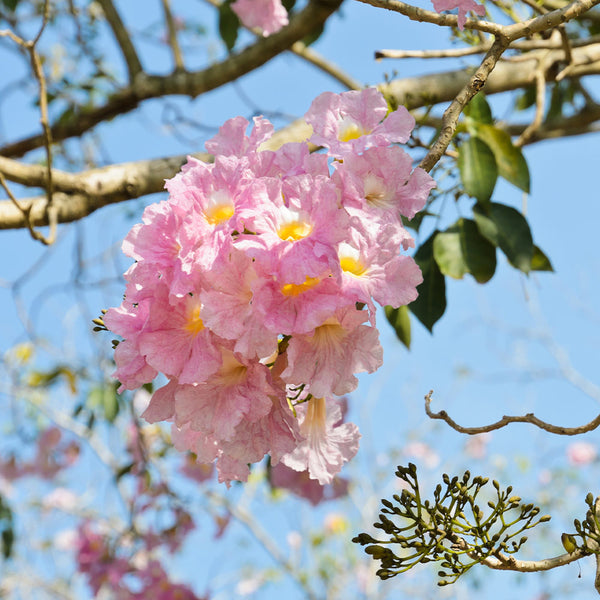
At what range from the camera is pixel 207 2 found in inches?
103

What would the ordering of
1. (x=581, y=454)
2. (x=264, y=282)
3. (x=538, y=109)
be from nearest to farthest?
(x=264, y=282), (x=538, y=109), (x=581, y=454)

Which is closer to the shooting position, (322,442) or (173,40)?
(322,442)

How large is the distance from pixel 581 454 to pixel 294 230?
5.51 metres

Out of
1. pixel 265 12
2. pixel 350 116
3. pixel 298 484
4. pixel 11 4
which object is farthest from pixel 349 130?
pixel 11 4

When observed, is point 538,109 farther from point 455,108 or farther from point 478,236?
point 455,108

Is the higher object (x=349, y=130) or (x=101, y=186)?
(x=101, y=186)

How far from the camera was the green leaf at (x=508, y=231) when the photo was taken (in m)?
1.24

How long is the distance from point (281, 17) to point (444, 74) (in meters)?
0.40

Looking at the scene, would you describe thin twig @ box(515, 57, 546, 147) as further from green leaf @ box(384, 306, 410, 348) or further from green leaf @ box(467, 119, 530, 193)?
green leaf @ box(384, 306, 410, 348)

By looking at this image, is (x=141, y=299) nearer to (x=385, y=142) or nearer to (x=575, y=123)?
(x=385, y=142)

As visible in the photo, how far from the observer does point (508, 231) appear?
1.26m

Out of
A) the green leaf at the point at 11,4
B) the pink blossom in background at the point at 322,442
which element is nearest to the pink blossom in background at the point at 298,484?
the pink blossom in background at the point at 322,442

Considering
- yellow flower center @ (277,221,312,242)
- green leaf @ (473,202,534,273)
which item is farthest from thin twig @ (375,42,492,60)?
yellow flower center @ (277,221,312,242)

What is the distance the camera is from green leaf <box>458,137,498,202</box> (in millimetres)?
1271
